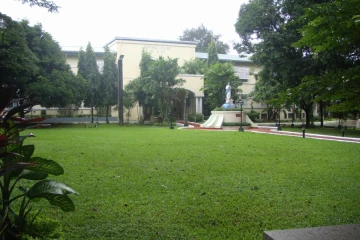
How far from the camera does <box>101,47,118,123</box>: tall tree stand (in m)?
27.3

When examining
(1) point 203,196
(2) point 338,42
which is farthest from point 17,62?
(2) point 338,42

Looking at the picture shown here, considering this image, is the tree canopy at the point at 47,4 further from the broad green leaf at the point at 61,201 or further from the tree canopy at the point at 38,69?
the tree canopy at the point at 38,69

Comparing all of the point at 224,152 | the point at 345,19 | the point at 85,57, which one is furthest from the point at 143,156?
the point at 85,57

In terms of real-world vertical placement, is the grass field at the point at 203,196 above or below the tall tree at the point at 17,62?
below

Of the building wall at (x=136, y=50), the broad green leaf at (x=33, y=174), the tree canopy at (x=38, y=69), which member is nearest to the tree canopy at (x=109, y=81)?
the tree canopy at (x=38, y=69)

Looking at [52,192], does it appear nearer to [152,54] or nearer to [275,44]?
[275,44]

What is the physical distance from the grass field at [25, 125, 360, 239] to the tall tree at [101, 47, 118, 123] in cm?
2034

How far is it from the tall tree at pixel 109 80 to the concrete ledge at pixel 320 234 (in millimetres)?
26204

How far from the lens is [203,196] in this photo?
14.4 feet

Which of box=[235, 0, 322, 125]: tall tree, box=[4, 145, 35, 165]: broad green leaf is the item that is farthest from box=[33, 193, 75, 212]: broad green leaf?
box=[235, 0, 322, 125]: tall tree

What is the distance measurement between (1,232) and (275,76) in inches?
875

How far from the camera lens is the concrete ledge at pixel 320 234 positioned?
2135mm

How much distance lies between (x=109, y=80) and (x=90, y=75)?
1672mm

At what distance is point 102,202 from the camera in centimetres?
404
